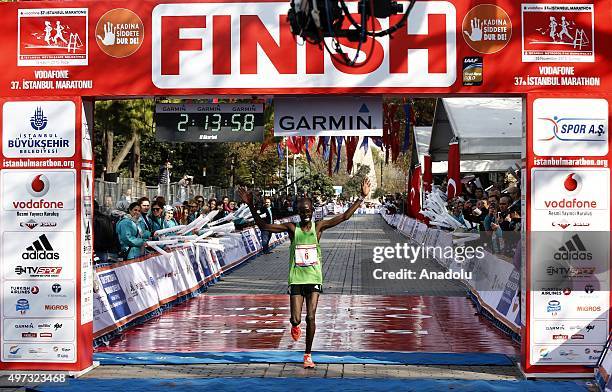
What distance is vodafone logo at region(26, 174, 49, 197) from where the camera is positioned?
11.0m

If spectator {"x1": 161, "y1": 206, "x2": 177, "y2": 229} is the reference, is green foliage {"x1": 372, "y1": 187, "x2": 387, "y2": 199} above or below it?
below

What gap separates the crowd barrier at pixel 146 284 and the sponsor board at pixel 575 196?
5.81 metres

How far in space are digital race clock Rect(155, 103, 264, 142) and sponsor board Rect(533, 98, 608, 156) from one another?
3.39 meters

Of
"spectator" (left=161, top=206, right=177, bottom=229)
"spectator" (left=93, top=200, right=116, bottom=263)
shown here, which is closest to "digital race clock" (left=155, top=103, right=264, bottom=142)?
"spectator" (left=93, top=200, right=116, bottom=263)

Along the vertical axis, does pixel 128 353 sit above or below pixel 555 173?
below

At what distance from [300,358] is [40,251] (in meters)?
3.32

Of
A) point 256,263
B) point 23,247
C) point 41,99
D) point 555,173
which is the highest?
point 41,99

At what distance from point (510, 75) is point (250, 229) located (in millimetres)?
21364

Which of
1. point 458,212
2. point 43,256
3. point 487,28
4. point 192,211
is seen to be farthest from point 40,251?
point 458,212

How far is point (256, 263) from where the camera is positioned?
93.0 feet

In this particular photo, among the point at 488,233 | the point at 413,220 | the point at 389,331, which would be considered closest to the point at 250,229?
the point at 413,220

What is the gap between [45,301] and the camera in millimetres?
11031

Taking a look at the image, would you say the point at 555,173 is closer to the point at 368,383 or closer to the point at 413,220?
the point at 368,383

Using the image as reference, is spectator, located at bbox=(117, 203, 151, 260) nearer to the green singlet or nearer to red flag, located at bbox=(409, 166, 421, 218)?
the green singlet
